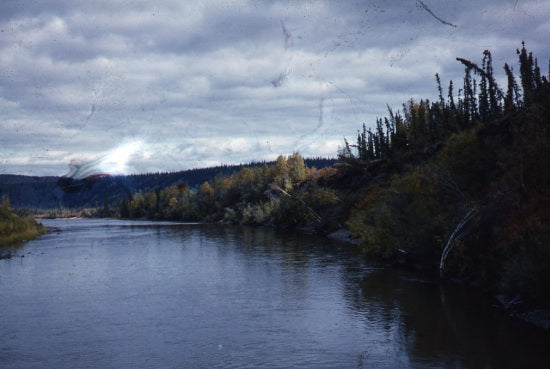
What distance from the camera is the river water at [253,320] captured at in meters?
21.5

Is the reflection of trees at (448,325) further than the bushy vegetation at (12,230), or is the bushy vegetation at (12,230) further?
the bushy vegetation at (12,230)

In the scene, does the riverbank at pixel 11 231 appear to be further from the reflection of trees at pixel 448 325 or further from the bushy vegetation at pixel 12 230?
the reflection of trees at pixel 448 325

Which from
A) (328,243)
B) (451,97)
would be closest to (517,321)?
(328,243)

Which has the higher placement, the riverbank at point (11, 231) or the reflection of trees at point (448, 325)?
the riverbank at point (11, 231)

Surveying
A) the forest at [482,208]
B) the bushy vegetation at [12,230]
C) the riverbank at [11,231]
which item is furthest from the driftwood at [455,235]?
the bushy vegetation at [12,230]

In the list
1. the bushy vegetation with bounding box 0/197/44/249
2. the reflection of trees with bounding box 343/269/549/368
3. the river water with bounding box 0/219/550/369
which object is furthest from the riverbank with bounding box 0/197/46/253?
the reflection of trees with bounding box 343/269/549/368

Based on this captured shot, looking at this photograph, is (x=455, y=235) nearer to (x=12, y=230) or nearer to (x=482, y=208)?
(x=482, y=208)

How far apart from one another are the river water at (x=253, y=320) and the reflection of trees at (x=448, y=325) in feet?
0.20

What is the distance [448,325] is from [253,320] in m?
10.1

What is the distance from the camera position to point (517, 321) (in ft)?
85.4

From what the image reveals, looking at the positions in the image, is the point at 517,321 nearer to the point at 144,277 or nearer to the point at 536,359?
the point at 536,359

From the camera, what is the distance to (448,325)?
26.2 metres

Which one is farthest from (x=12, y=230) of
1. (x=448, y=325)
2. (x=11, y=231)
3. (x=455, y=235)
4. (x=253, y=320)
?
(x=448, y=325)

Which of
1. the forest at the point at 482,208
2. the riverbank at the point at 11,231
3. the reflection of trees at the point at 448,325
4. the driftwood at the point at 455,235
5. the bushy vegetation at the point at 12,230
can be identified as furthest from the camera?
the bushy vegetation at the point at 12,230
